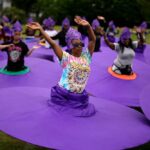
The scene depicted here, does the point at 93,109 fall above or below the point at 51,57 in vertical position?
above

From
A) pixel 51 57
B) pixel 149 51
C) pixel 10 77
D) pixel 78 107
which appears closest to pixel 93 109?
pixel 78 107

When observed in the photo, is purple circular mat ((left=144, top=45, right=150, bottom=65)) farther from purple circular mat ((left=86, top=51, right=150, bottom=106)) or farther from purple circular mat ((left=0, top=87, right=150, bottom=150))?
purple circular mat ((left=0, top=87, right=150, bottom=150))

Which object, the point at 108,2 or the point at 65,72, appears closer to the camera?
the point at 65,72

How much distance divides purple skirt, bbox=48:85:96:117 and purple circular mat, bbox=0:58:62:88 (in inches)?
79.0

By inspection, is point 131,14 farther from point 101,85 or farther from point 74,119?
point 74,119

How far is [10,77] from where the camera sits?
736 cm

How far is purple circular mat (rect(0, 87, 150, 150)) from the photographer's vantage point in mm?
4379

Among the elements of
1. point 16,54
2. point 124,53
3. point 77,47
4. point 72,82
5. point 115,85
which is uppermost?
point 77,47

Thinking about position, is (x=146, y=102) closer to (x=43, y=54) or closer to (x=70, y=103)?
(x=70, y=103)

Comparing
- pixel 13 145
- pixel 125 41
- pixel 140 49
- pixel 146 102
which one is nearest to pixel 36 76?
pixel 13 145

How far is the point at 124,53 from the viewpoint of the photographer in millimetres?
7738

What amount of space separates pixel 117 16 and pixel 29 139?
85.2 feet

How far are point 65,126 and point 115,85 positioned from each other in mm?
2978

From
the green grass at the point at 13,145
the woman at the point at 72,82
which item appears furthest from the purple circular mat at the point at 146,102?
the green grass at the point at 13,145
